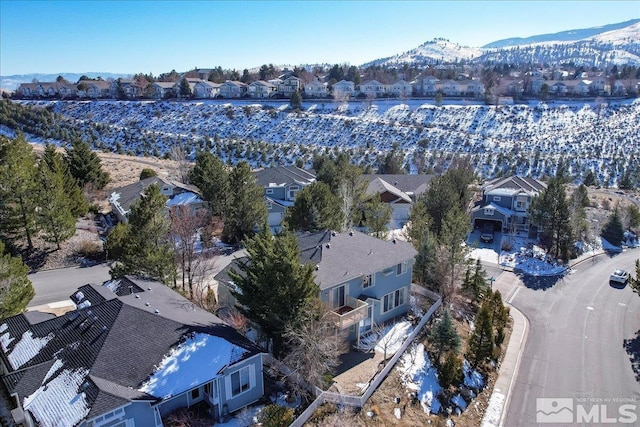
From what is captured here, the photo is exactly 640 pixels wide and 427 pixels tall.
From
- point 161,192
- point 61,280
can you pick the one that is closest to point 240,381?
point 61,280

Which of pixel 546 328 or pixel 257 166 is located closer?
pixel 546 328

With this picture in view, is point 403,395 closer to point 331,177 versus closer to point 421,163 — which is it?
point 331,177

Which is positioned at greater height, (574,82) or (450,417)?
(574,82)

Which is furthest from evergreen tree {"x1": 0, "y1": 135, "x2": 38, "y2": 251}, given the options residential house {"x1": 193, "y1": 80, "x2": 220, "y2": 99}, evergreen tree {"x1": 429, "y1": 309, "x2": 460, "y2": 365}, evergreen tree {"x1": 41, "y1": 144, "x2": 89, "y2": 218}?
residential house {"x1": 193, "y1": 80, "x2": 220, "y2": 99}

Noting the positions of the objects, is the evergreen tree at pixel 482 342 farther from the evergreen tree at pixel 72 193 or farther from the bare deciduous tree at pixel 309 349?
the evergreen tree at pixel 72 193

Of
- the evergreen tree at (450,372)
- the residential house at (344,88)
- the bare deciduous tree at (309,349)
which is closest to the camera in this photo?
the bare deciduous tree at (309,349)

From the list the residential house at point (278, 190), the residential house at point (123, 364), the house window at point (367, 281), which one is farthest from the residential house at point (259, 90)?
the residential house at point (123, 364)

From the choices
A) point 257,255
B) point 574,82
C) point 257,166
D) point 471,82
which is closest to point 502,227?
point 257,255
